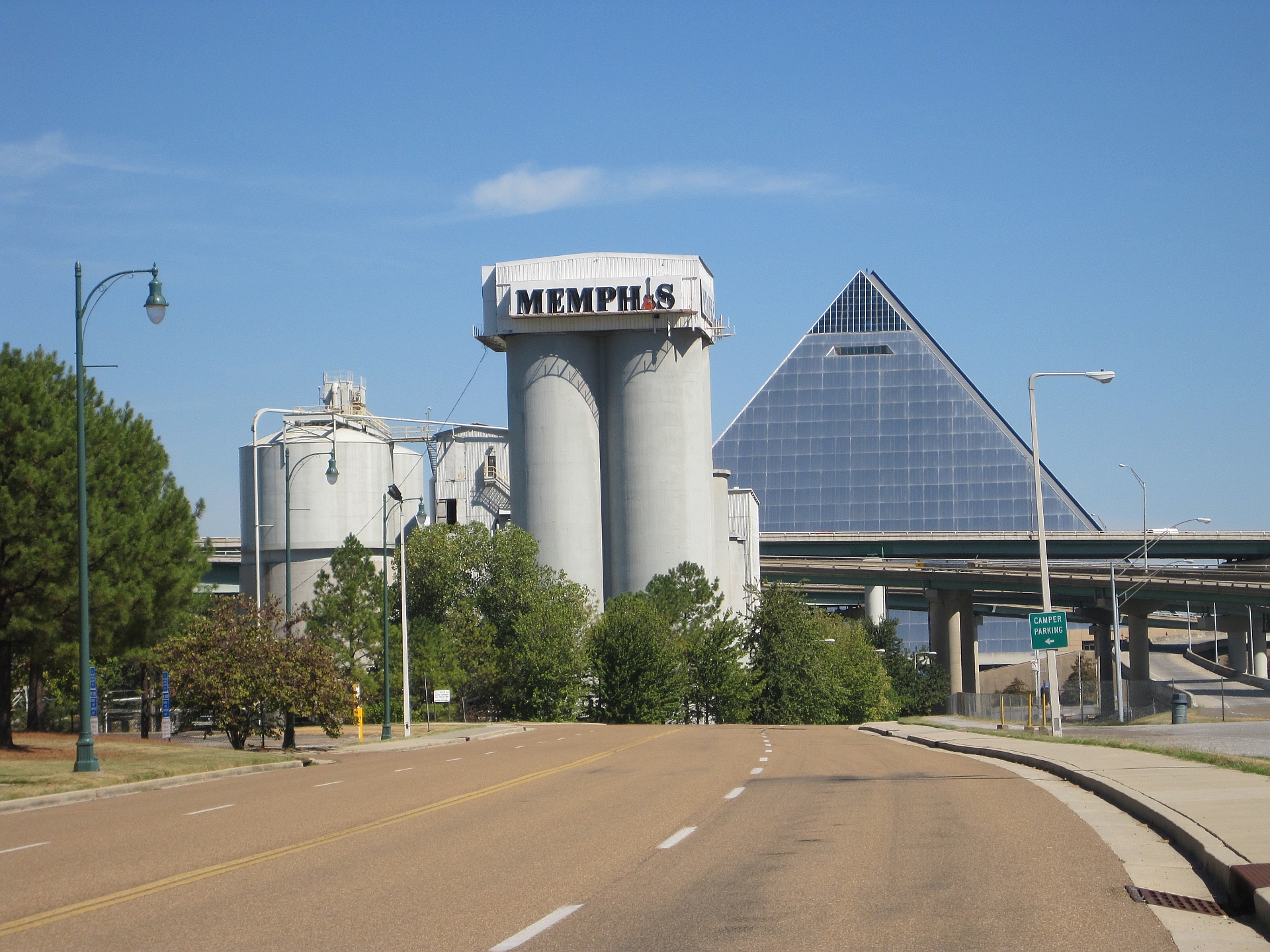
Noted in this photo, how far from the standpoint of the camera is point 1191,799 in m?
15.3

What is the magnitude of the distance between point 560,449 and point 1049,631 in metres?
48.3

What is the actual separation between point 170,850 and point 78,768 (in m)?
12.1

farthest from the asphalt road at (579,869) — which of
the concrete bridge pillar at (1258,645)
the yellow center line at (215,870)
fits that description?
the concrete bridge pillar at (1258,645)

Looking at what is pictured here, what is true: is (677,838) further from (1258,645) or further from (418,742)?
(1258,645)

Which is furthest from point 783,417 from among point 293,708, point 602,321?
point 293,708

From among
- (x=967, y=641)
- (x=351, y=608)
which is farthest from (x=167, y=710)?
(x=967, y=641)

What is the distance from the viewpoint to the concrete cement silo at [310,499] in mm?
76312

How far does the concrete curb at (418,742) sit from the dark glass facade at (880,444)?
376 ft

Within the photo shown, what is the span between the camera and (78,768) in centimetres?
2417

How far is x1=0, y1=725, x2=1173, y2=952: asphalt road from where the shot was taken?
871 centimetres

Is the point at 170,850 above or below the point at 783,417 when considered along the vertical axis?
below

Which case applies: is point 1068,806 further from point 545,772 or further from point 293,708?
point 293,708

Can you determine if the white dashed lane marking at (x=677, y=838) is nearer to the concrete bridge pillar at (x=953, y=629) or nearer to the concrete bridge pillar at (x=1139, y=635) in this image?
the concrete bridge pillar at (x=1139, y=635)

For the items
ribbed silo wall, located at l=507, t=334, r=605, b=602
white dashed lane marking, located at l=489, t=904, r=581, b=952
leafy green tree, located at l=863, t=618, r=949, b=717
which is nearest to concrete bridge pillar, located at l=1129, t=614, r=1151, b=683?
leafy green tree, located at l=863, t=618, r=949, b=717
